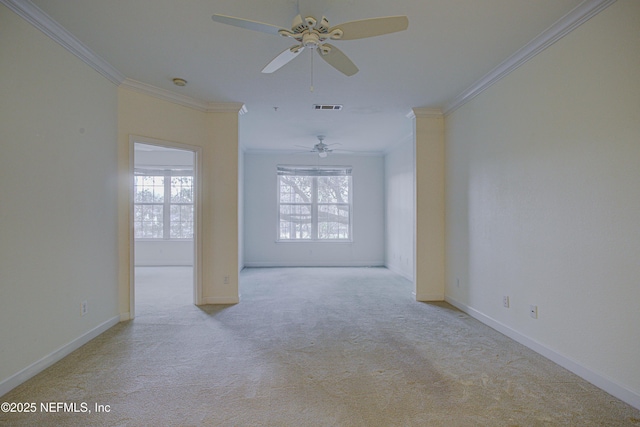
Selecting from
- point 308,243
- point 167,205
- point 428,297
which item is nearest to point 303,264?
point 308,243

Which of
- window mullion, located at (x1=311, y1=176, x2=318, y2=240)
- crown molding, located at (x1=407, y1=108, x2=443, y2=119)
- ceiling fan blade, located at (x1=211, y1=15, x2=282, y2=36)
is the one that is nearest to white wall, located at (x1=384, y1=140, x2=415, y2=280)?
crown molding, located at (x1=407, y1=108, x2=443, y2=119)

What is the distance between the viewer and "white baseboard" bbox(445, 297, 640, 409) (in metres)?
1.93

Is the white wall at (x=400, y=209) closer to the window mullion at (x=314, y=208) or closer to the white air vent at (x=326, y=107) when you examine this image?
the window mullion at (x=314, y=208)

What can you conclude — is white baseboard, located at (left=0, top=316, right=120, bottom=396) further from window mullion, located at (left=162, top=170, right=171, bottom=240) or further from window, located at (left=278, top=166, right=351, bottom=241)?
window mullion, located at (left=162, top=170, right=171, bottom=240)

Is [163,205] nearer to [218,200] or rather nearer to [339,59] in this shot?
[218,200]

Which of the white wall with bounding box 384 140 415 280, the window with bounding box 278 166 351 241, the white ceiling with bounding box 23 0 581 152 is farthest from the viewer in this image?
the window with bounding box 278 166 351 241

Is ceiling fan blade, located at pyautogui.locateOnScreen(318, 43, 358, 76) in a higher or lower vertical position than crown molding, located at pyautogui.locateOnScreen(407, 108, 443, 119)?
lower

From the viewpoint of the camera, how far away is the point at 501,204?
10.3 ft

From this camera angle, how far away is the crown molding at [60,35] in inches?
83.7

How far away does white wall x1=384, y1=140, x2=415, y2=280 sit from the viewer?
5730mm

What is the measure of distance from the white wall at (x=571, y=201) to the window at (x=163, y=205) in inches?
261

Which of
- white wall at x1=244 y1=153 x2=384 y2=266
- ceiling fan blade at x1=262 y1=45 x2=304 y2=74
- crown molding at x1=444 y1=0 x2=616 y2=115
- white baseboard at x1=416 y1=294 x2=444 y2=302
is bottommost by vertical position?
white baseboard at x1=416 y1=294 x2=444 y2=302

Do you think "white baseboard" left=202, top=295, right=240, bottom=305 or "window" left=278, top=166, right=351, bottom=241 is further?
"window" left=278, top=166, right=351, bottom=241

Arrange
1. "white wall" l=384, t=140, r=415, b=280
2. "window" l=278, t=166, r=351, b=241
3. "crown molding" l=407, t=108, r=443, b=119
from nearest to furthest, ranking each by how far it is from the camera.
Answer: "crown molding" l=407, t=108, r=443, b=119 → "white wall" l=384, t=140, r=415, b=280 → "window" l=278, t=166, r=351, b=241
